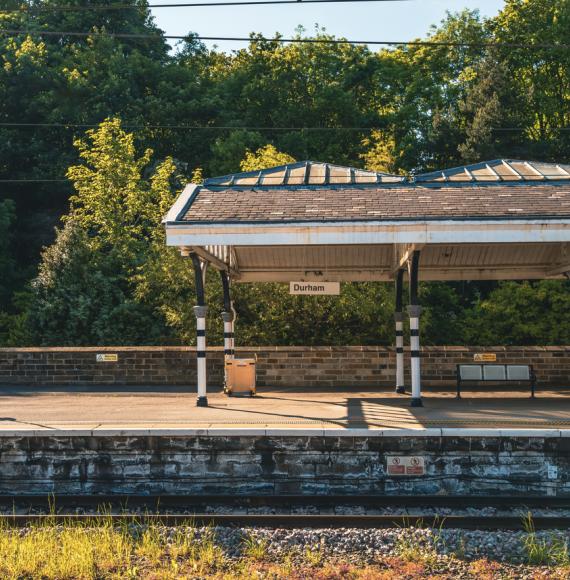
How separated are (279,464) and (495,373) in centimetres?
640

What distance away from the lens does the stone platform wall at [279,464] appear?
1118cm

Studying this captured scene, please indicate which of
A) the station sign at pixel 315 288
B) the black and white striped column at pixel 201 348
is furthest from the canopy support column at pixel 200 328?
the station sign at pixel 315 288

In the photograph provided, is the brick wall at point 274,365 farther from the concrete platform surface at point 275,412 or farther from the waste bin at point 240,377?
the waste bin at point 240,377

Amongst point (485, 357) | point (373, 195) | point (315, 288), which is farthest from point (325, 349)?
point (373, 195)

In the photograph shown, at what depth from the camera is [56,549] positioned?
8203 mm

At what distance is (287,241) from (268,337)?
885 cm

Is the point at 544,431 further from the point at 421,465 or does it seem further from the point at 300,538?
the point at 300,538

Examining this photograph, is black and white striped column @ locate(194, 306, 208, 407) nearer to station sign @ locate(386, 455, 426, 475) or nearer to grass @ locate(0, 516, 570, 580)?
station sign @ locate(386, 455, 426, 475)

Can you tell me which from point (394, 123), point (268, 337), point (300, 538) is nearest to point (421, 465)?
point (300, 538)

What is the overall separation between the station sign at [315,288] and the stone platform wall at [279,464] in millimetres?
7132

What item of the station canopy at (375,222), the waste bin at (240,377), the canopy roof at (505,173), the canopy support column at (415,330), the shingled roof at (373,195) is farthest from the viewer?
the waste bin at (240,377)

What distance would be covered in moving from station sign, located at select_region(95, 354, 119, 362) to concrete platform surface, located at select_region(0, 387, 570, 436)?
952 mm

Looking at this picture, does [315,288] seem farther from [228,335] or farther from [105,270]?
[105,270]

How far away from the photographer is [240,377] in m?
17.1
